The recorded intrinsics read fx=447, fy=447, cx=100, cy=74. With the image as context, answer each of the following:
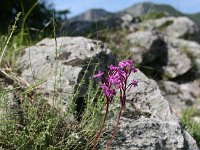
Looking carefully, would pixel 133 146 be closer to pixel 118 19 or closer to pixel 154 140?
pixel 154 140

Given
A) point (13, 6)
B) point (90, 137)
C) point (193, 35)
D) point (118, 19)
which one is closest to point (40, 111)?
point (90, 137)

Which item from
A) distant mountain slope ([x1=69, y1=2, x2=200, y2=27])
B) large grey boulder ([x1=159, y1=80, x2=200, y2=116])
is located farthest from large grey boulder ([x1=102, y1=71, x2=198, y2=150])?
large grey boulder ([x1=159, y1=80, x2=200, y2=116])

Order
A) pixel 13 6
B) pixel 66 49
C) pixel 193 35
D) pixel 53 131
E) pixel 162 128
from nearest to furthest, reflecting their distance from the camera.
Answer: pixel 53 131
pixel 162 128
pixel 66 49
pixel 13 6
pixel 193 35

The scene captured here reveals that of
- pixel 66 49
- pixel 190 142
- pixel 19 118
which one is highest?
pixel 66 49

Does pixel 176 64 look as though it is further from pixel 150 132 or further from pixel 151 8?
pixel 150 132

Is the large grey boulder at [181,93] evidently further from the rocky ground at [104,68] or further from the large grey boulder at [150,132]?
the large grey boulder at [150,132]

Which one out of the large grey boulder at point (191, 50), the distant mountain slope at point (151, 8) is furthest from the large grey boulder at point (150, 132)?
the large grey boulder at point (191, 50)
